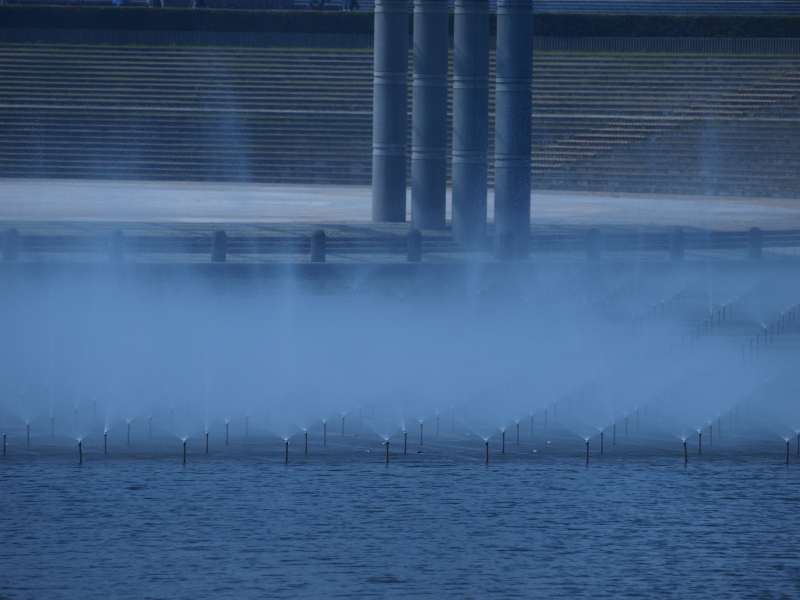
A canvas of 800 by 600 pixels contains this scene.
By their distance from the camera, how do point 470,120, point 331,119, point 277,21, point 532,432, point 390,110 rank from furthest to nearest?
point 277,21
point 331,119
point 390,110
point 470,120
point 532,432

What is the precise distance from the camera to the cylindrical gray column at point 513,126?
94.0ft

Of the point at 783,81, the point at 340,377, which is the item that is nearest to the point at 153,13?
the point at 783,81

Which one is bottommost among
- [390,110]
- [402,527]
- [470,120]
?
[402,527]

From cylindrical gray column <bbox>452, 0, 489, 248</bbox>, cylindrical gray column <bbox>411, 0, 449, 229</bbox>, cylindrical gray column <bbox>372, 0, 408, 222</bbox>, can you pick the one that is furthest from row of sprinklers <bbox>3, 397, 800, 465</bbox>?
cylindrical gray column <bbox>372, 0, 408, 222</bbox>

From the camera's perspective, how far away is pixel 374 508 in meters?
13.9

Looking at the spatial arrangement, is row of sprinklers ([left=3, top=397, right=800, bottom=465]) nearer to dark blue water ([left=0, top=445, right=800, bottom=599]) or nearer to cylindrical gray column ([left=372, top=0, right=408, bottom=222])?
dark blue water ([left=0, top=445, right=800, bottom=599])

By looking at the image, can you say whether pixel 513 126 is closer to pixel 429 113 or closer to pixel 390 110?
pixel 429 113

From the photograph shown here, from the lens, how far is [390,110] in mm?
34938

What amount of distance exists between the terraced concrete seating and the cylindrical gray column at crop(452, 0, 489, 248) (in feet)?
50.1

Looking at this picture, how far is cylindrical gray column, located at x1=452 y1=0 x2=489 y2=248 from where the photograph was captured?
3078 centimetres

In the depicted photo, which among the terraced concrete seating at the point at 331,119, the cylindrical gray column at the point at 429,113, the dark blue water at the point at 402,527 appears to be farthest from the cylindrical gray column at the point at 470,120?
the dark blue water at the point at 402,527

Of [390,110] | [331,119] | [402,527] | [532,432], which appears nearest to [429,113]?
[390,110]

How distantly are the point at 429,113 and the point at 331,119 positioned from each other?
16.1m

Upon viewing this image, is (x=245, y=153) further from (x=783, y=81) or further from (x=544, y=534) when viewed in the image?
(x=544, y=534)
